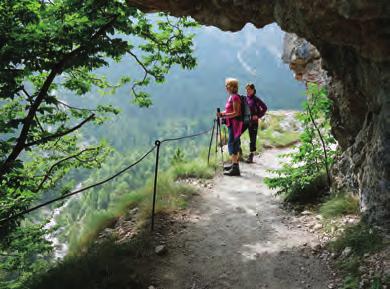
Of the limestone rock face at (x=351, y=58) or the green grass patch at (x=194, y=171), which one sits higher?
the limestone rock face at (x=351, y=58)

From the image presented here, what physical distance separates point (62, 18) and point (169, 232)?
436 centimetres

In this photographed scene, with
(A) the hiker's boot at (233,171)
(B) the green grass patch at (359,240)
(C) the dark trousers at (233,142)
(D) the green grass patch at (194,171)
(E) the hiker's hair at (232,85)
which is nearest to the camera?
(B) the green grass patch at (359,240)

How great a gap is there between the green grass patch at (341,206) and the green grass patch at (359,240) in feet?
2.36

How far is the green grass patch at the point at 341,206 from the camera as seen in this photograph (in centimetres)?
623

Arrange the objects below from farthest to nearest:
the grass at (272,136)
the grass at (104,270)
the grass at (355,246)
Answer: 1. the grass at (272,136)
2. the grass at (104,270)
3. the grass at (355,246)

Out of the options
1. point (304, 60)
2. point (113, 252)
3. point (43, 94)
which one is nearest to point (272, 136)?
point (304, 60)

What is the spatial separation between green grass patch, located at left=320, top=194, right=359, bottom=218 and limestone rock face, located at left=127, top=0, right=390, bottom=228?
0.21 m

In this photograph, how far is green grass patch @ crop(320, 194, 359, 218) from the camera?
20.4 ft

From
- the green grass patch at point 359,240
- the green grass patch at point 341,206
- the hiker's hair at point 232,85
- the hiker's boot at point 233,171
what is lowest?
the green grass patch at point 359,240

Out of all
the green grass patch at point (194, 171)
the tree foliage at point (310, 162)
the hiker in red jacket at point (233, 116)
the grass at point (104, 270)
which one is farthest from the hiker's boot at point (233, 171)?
the grass at point (104, 270)

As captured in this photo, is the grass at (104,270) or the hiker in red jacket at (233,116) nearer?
the grass at (104,270)

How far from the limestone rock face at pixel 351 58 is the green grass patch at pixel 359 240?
0.23 m

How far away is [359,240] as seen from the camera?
16.7 feet

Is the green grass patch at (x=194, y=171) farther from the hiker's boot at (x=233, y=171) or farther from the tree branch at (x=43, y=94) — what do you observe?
the tree branch at (x=43, y=94)
